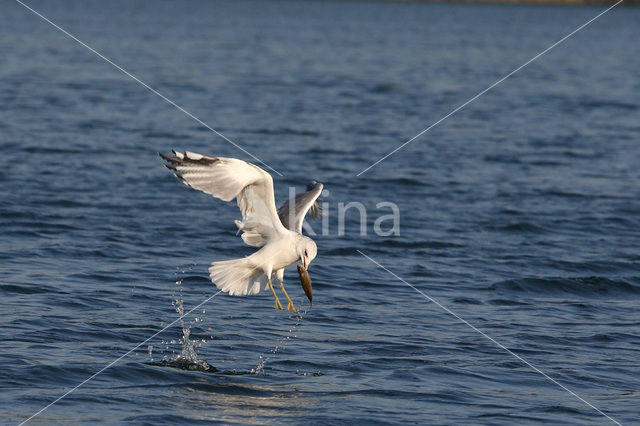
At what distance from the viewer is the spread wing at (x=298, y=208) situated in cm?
1110

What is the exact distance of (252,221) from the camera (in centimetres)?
1072

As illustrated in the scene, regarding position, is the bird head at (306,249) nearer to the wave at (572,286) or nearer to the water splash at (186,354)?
the water splash at (186,354)

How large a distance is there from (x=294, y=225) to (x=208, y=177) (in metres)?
1.48

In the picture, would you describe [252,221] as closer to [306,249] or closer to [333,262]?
[306,249]

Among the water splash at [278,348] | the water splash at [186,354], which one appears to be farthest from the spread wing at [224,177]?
the water splash at [186,354]

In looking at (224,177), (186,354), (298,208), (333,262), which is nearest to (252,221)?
(298,208)

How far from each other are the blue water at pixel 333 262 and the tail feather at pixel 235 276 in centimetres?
68

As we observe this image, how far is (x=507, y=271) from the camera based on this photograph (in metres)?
14.9

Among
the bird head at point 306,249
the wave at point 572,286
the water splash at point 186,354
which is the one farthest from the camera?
the wave at point 572,286

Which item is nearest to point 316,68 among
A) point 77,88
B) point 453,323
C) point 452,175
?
point 77,88

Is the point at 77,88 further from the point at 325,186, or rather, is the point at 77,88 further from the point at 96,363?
the point at 96,363

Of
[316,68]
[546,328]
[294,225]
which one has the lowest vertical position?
[546,328]

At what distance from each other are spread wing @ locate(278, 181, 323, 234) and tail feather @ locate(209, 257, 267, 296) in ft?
2.11

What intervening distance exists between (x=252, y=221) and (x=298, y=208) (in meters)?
0.73
